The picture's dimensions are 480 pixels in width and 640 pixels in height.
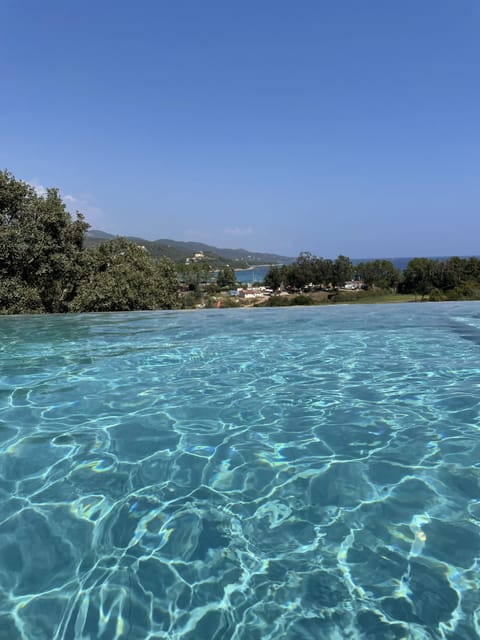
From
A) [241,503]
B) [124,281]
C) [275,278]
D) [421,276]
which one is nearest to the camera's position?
[241,503]

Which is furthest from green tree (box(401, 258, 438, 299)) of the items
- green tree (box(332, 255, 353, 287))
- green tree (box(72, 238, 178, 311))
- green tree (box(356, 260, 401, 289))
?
green tree (box(72, 238, 178, 311))

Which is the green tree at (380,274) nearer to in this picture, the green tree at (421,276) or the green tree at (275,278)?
the green tree at (421,276)

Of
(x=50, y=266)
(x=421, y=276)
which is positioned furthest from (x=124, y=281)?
(x=421, y=276)

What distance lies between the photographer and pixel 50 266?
548 inches

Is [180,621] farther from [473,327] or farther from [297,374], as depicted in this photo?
[473,327]

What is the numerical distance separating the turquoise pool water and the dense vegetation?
8695 millimetres

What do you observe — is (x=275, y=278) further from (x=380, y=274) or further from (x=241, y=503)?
(x=241, y=503)

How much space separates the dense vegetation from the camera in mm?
13297

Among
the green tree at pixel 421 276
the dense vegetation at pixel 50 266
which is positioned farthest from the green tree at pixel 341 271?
the dense vegetation at pixel 50 266

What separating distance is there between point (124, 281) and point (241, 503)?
45.0ft

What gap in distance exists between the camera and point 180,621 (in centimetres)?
186

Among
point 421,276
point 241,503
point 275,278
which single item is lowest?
point 241,503

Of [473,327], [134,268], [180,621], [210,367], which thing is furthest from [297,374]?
[134,268]

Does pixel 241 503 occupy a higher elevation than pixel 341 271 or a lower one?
lower
